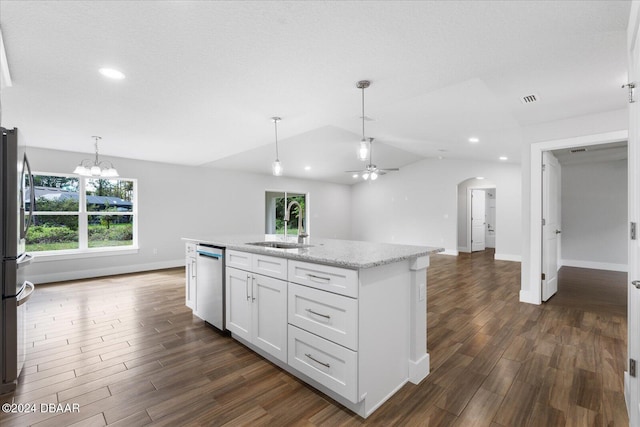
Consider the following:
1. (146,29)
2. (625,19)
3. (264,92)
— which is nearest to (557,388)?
(625,19)

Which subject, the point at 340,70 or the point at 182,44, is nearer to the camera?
the point at 182,44

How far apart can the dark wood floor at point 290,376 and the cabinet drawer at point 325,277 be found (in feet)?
2.34

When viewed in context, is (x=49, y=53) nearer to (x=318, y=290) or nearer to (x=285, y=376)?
(x=318, y=290)

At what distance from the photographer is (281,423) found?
5.38ft

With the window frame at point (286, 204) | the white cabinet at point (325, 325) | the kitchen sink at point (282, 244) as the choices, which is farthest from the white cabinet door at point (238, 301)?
the window frame at point (286, 204)

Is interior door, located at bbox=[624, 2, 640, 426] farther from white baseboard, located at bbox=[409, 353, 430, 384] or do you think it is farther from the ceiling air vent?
the ceiling air vent

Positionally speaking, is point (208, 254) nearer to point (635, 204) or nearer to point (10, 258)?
point (10, 258)

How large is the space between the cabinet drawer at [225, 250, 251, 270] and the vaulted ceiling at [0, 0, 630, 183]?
1.52 metres

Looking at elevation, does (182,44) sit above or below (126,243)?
above

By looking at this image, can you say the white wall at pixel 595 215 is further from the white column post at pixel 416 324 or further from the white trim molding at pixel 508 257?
the white column post at pixel 416 324

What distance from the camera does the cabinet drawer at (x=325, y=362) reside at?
66.0 inches

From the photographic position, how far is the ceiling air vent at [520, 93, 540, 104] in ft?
9.49

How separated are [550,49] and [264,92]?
230cm

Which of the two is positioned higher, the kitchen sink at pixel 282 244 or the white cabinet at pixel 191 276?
the kitchen sink at pixel 282 244
